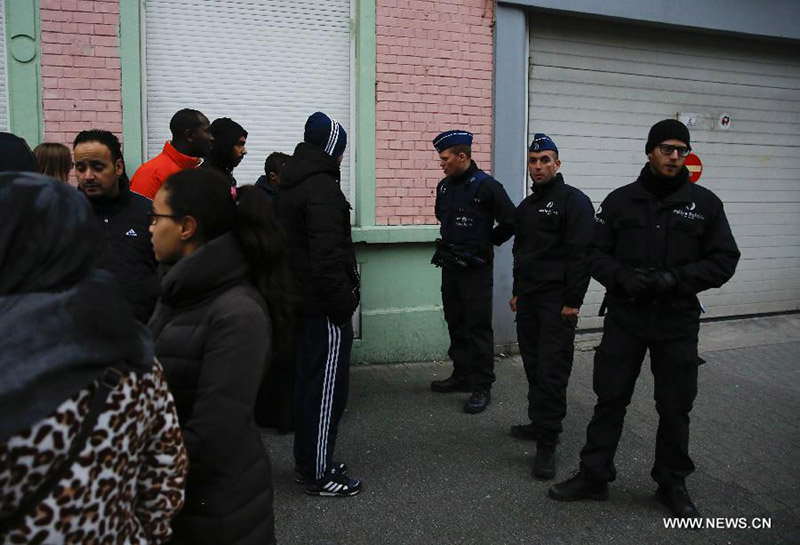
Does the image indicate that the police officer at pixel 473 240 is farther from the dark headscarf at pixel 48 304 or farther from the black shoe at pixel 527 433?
the dark headscarf at pixel 48 304

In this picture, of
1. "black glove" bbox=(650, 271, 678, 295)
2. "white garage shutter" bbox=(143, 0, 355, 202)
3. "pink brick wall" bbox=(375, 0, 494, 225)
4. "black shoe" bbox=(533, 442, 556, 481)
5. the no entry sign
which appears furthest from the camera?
the no entry sign

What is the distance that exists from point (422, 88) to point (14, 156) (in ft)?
14.3

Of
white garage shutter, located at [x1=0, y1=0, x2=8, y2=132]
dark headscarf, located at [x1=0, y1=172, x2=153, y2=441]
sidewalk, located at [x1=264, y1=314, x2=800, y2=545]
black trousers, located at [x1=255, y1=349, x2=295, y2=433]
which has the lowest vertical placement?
sidewalk, located at [x1=264, y1=314, x2=800, y2=545]

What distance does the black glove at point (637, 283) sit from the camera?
360cm

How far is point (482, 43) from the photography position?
678 centimetres

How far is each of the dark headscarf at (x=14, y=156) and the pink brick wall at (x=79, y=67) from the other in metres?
2.88

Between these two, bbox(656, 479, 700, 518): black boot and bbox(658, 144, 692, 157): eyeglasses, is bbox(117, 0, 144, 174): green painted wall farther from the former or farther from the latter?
bbox(656, 479, 700, 518): black boot

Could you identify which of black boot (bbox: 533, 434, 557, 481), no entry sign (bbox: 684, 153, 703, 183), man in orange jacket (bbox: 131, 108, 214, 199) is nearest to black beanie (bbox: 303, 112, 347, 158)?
man in orange jacket (bbox: 131, 108, 214, 199)

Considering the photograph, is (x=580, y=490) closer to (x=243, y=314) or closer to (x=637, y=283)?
(x=637, y=283)

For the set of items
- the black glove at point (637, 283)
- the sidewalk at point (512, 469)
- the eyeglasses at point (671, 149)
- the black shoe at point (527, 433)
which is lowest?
the sidewalk at point (512, 469)

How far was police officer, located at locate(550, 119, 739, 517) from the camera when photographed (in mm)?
3650

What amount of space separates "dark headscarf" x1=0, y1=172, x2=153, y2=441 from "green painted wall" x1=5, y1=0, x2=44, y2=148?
4.65 meters

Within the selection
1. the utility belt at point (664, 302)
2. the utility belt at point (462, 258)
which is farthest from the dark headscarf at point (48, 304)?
the utility belt at point (462, 258)

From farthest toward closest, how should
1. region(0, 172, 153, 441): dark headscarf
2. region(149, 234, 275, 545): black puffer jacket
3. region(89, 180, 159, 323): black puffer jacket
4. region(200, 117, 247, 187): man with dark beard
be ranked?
region(200, 117, 247, 187): man with dark beard, region(89, 180, 159, 323): black puffer jacket, region(149, 234, 275, 545): black puffer jacket, region(0, 172, 153, 441): dark headscarf
